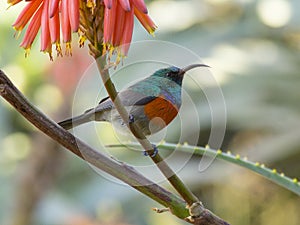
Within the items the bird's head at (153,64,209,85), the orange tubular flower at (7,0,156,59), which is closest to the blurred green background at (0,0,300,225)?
Answer: the bird's head at (153,64,209,85)

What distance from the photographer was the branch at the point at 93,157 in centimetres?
71

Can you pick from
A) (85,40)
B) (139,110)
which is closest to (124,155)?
(139,110)

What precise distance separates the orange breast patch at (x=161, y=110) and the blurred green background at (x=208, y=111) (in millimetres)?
1850

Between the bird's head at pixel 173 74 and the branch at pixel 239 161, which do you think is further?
the bird's head at pixel 173 74

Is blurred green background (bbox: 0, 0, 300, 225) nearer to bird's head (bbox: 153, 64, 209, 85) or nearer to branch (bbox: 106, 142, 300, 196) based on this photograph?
bird's head (bbox: 153, 64, 209, 85)

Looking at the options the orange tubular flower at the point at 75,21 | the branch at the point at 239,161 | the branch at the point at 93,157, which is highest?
the orange tubular flower at the point at 75,21

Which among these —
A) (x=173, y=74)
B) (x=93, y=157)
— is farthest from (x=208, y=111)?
(x=93, y=157)

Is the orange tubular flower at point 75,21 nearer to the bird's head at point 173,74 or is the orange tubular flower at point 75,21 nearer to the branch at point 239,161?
the branch at point 239,161

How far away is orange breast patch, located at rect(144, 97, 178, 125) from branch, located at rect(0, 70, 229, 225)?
23 centimetres

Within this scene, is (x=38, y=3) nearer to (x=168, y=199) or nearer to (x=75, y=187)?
(x=168, y=199)

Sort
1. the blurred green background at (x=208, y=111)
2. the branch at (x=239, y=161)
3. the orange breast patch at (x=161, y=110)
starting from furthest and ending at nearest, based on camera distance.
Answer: the blurred green background at (x=208, y=111)
the orange breast patch at (x=161, y=110)
the branch at (x=239, y=161)

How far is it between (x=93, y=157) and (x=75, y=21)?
0.43ft

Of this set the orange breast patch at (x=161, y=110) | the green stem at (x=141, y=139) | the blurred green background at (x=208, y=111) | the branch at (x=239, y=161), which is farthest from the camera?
Result: the blurred green background at (x=208, y=111)

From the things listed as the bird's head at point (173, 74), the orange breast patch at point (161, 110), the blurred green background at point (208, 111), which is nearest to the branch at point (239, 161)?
the orange breast patch at point (161, 110)
